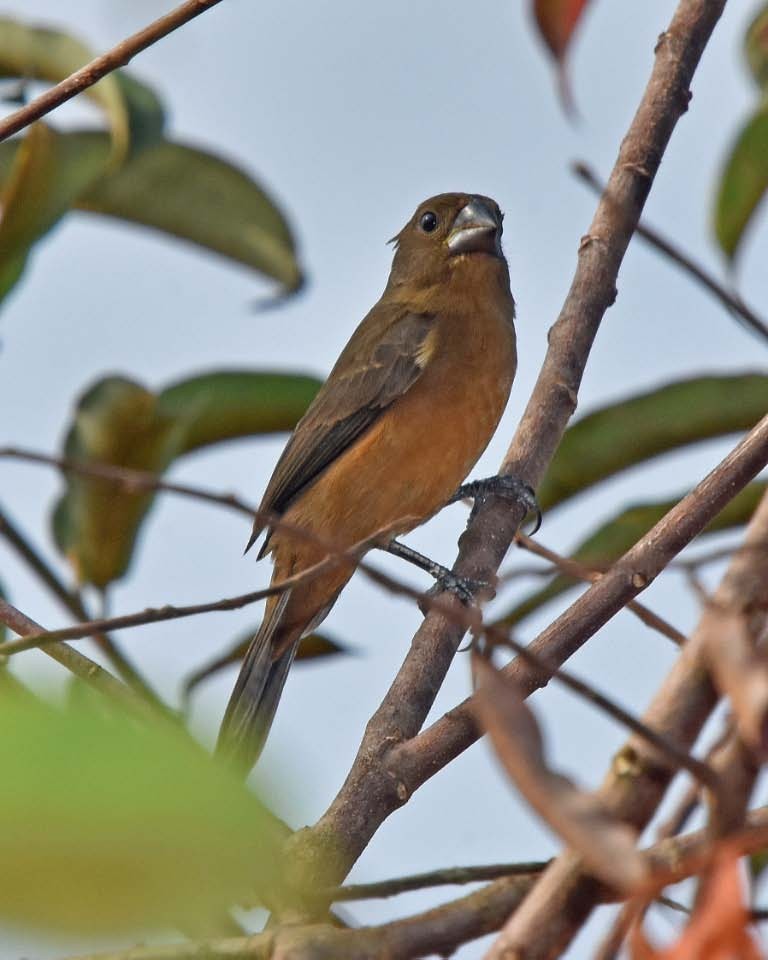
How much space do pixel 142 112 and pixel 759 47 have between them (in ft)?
5.23

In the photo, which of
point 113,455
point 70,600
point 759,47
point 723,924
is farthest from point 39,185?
point 723,924

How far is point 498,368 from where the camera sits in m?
4.75

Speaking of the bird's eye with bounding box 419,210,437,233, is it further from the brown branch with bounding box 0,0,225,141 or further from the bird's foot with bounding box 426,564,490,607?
the brown branch with bounding box 0,0,225,141

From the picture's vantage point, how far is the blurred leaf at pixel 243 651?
9.95 ft

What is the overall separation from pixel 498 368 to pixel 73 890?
424cm

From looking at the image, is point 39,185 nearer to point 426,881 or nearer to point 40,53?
point 40,53

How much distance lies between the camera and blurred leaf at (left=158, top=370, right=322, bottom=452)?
3.48 m

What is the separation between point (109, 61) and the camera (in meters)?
2.13

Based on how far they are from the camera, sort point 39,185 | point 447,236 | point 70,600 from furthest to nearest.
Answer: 1. point 447,236
2. point 39,185
3. point 70,600

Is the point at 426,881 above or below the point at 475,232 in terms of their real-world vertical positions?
below

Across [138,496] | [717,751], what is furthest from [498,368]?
[717,751]

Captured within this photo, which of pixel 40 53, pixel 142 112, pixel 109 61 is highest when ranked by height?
pixel 40 53

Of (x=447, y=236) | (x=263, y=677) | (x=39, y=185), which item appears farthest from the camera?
(x=447, y=236)

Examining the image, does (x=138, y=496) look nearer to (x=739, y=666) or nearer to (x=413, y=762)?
(x=413, y=762)
